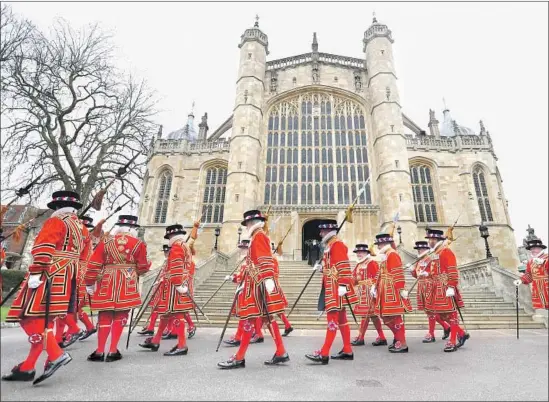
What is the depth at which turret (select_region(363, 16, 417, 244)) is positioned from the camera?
1775 centimetres

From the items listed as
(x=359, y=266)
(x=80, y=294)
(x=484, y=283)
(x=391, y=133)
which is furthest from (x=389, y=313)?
(x=391, y=133)

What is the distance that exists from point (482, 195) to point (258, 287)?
→ 74.6 feet

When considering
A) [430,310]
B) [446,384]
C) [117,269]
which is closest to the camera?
[446,384]

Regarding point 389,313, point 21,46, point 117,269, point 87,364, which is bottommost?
point 87,364

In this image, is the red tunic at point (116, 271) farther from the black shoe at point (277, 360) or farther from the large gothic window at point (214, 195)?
the large gothic window at point (214, 195)

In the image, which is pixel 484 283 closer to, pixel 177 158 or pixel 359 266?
pixel 359 266

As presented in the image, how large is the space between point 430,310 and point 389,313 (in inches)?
36.4

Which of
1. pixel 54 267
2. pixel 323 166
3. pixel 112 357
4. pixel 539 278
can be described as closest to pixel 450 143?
pixel 323 166

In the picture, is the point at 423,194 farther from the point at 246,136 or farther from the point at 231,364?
the point at 231,364

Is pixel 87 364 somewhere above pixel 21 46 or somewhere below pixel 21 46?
below

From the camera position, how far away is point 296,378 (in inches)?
118

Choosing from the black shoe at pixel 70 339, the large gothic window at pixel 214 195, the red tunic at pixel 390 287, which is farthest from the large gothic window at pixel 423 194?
the black shoe at pixel 70 339

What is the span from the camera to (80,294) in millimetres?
5113

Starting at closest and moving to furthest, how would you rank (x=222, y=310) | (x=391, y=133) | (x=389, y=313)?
(x=389, y=313) → (x=222, y=310) → (x=391, y=133)
